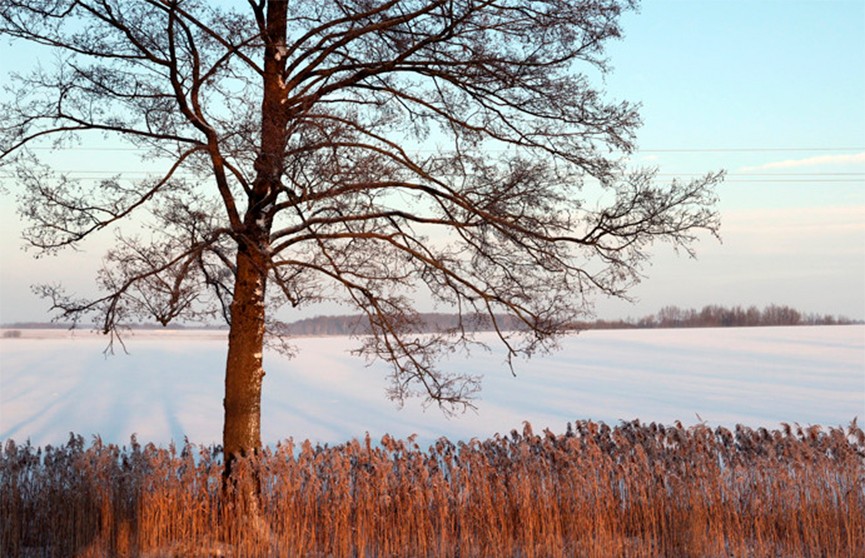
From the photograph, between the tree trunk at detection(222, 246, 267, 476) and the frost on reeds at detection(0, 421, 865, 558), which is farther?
the tree trunk at detection(222, 246, 267, 476)

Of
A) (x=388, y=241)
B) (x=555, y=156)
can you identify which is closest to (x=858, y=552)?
(x=555, y=156)

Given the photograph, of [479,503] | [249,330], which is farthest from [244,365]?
[479,503]

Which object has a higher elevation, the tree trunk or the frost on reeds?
the tree trunk

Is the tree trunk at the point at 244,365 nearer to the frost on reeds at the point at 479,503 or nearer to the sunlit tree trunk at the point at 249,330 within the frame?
the sunlit tree trunk at the point at 249,330

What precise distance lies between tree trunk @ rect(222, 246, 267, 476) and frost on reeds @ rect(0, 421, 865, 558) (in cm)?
30

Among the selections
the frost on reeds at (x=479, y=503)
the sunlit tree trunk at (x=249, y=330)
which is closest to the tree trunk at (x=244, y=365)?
the sunlit tree trunk at (x=249, y=330)

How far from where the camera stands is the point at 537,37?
8289mm

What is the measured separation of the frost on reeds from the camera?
7.57 metres

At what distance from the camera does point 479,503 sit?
7762mm

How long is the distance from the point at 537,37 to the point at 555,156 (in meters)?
1.22

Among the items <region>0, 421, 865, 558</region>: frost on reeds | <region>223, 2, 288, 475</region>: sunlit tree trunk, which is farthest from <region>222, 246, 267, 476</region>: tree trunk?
<region>0, 421, 865, 558</region>: frost on reeds

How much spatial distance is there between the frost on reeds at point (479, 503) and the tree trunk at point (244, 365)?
0.30 m

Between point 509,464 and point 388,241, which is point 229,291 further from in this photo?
point 509,464

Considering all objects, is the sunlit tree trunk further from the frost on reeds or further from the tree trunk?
the frost on reeds
